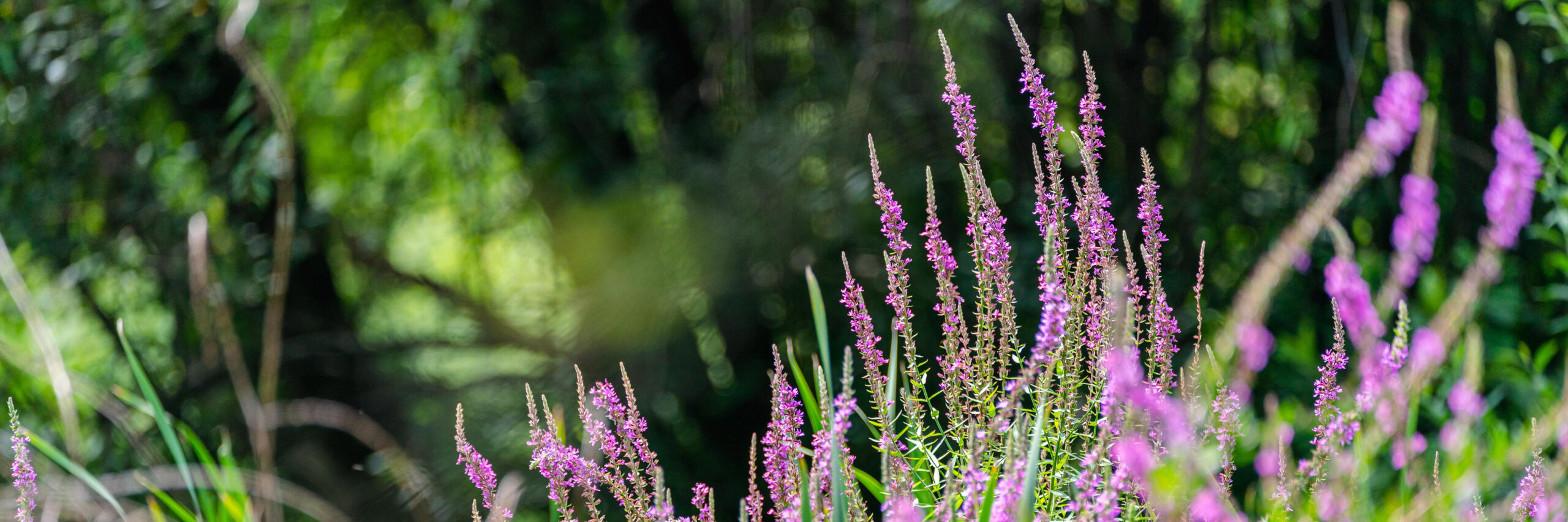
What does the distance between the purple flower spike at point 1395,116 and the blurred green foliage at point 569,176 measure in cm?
209

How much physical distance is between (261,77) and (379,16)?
1243mm

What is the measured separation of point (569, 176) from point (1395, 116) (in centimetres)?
290

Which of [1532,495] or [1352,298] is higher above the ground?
[1352,298]

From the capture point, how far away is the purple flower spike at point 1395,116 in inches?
23.1

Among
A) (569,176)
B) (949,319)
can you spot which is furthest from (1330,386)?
(569,176)

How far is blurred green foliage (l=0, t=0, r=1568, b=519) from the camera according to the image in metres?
2.76

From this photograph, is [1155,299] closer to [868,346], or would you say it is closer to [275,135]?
[868,346]

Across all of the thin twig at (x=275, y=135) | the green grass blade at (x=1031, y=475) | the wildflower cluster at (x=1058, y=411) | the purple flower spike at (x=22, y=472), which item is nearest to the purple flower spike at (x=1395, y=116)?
the wildflower cluster at (x=1058, y=411)

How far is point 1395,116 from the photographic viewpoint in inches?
24.0

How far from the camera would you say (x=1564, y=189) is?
6.31 feet

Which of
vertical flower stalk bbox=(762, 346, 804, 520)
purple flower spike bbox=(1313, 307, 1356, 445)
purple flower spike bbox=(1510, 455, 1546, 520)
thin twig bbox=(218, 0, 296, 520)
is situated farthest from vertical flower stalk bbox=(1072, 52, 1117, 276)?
thin twig bbox=(218, 0, 296, 520)

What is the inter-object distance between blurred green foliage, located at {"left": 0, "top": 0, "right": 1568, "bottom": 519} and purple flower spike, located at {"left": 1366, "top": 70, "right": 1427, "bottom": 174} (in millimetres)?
2091

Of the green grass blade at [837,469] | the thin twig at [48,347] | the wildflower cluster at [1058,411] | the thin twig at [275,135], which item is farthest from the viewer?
the thin twig at [275,135]

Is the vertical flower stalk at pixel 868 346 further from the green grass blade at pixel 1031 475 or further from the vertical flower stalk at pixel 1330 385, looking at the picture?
the vertical flower stalk at pixel 1330 385
